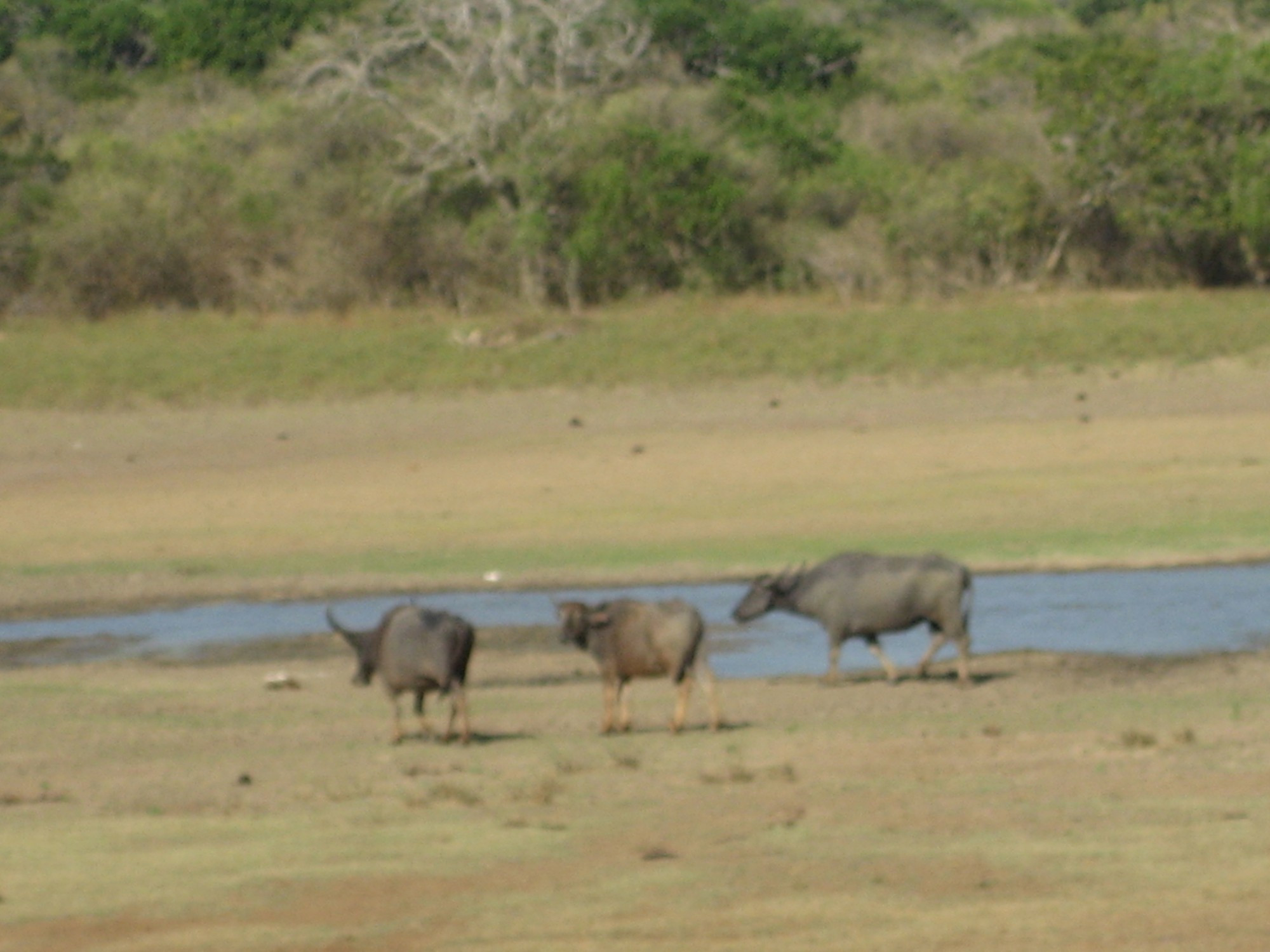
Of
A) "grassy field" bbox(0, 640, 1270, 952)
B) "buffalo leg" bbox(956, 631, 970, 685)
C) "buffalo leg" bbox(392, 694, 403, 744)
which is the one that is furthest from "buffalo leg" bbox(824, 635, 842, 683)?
"buffalo leg" bbox(392, 694, 403, 744)

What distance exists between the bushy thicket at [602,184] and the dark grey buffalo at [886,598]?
22.4 m

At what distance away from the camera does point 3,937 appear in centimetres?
741

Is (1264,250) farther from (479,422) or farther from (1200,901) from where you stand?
(1200,901)

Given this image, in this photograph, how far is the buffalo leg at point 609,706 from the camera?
11.6m

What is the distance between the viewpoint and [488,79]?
137 feet

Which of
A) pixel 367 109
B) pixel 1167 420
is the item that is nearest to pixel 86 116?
pixel 367 109

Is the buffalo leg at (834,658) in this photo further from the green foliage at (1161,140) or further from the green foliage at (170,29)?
the green foliage at (170,29)

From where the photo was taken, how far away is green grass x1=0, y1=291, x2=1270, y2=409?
98.0 ft

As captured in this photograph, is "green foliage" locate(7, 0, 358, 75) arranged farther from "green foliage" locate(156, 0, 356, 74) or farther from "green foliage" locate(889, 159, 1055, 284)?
"green foliage" locate(889, 159, 1055, 284)

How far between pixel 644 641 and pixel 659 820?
8.34ft

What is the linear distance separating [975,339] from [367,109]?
51.2 ft

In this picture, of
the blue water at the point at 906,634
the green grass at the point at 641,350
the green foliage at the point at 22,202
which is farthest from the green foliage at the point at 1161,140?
the blue water at the point at 906,634

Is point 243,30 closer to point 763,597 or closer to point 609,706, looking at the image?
point 763,597

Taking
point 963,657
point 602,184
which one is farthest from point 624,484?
point 602,184
